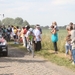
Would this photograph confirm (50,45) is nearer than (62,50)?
No

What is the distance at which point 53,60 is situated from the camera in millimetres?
15836

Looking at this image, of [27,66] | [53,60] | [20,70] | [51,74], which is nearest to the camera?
[51,74]

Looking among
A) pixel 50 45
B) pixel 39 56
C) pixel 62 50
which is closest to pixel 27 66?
pixel 39 56

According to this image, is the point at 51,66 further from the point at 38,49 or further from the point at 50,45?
the point at 50,45

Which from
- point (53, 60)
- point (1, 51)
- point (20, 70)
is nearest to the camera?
point (20, 70)

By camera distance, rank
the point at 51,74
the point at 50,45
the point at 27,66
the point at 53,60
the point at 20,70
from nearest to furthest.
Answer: the point at 51,74 < the point at 20,70 < the point at 27,66 < the point at 53,60 < the point at 50,45

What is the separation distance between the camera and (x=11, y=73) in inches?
471

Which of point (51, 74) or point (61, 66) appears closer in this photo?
point (51, 74)

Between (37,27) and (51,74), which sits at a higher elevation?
(37,27)

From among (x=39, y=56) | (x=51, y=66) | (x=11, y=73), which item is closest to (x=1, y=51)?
(x=39, y=56)

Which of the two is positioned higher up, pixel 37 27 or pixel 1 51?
pixel 37 27

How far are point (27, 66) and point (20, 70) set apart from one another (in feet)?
3.98

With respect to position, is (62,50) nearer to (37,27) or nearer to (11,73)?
(37,27)

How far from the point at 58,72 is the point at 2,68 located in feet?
8.11
